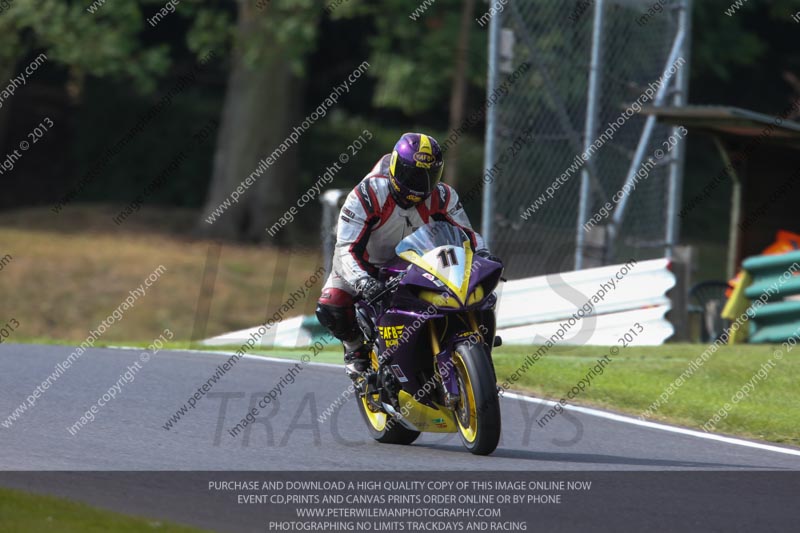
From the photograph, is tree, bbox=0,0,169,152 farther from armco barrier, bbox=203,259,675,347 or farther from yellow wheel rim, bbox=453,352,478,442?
yellow wheel rim, bbox=453,352,478,442

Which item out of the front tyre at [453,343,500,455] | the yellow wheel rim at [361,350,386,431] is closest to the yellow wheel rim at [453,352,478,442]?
the front tyre at [453,343,500,455]

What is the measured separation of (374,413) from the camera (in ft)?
30.4

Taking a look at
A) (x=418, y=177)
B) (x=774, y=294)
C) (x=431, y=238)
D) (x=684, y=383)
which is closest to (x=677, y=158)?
(x=774, y=294)

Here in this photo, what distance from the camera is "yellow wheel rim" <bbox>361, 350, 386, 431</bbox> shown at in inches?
358

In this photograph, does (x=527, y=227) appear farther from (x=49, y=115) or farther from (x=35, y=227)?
(x=49, y=115)

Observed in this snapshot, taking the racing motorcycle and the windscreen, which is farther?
the windscreen

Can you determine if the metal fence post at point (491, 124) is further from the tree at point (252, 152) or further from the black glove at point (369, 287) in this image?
the tree at point (252, 152)

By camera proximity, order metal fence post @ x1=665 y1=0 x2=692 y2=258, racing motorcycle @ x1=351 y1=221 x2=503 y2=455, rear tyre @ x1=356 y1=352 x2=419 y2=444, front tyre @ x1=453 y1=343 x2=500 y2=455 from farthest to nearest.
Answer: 1. metal fence post @ x1=665 y1=0 x2=692 y2=258
2. rear tyre @ x1=356 y1=352 x2=419 y2=444
3. racing motorcycle @ x1=351 y1=221 x2=503 y2=455
4. front tyre @ x1=453 y1=343 x2=500 y2=455

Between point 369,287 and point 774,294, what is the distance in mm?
6900

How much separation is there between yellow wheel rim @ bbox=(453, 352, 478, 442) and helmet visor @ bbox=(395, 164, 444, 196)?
1049mm

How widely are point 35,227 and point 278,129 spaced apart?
5501mm

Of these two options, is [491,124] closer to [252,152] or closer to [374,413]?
[374,413]
